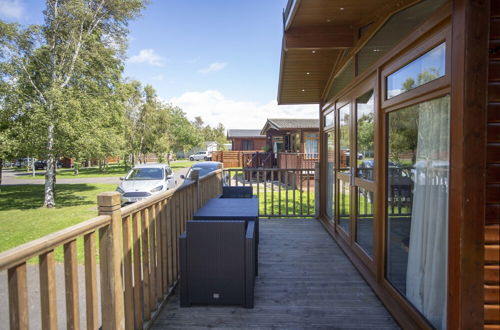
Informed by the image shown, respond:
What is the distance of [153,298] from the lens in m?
2.46

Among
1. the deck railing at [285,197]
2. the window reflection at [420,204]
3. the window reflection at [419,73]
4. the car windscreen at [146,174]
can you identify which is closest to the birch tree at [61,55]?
the car windscreen at [146,174]

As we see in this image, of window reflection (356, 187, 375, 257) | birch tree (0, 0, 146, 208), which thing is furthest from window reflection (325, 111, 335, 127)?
birch tree (0, 0, 146, 208)

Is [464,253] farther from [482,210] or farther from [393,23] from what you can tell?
[393,23]

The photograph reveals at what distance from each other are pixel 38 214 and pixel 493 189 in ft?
35.1

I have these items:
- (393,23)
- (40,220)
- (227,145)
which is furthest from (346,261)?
(227,145)

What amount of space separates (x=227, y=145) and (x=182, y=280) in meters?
53.1

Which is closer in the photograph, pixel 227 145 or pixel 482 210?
pixel 482 210

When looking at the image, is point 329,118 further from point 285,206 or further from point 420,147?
point 285,206

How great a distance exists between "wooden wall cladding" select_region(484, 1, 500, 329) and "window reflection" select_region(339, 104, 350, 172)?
2.43 m

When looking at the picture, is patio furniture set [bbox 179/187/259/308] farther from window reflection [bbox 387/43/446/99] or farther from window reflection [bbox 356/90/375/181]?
window reflection [bbox 387/43/446/99]

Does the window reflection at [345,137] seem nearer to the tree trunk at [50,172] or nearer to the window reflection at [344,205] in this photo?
the window reflection at [344,205]

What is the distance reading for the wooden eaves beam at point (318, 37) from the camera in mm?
3797

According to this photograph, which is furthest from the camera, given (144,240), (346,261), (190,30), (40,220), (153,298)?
(190,30)

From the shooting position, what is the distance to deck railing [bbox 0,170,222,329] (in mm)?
1114
